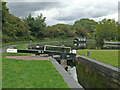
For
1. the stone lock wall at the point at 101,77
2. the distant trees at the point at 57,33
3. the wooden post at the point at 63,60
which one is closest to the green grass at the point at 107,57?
the stone lock wall at the point at 101,77

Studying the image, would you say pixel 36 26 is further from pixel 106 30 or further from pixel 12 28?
pixel 106 30

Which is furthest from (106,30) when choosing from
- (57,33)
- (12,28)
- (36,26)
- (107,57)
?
(107,57)

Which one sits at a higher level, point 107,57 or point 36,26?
point 36,26

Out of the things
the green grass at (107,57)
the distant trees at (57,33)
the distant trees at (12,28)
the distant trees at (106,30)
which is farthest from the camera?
the distant trees at (57,33)

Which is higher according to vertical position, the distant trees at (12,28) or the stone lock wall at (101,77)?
the distant trees at (12,28)

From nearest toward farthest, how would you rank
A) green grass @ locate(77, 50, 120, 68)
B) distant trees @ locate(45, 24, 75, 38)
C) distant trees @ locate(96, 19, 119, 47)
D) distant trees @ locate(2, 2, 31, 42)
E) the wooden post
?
green grass @ locate(77, 50, 120, 68) < the wooden post < distant trees @ locate(2, 2, 31, 42) < distant trees @ locate(96, 19, 119, 47) < distant trees @ locate(45, 24, 75, 38)

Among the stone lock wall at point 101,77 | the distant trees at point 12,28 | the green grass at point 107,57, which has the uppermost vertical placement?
the distant trees at point 12,28

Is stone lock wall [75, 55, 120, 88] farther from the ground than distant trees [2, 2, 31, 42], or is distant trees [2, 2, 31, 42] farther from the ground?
distant trees [2, 2, 31, 42]

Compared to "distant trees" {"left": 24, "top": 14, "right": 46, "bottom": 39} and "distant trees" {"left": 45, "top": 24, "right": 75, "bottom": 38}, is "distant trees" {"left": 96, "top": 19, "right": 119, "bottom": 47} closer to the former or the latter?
"distant trees" {"left": 45, "top": 24, "right": 75, "bottom": 38}

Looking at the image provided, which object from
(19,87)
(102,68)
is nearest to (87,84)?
(102,68)

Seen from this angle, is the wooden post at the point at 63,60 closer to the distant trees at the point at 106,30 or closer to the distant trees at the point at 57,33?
the distant trees at the point at 106,30

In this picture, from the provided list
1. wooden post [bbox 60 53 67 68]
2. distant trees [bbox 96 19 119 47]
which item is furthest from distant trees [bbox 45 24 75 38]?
wooden post [bbox 60 53 67 68]

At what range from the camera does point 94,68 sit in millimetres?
17094

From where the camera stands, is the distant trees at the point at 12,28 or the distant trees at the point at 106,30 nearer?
the distant trees at the point at 12,28
